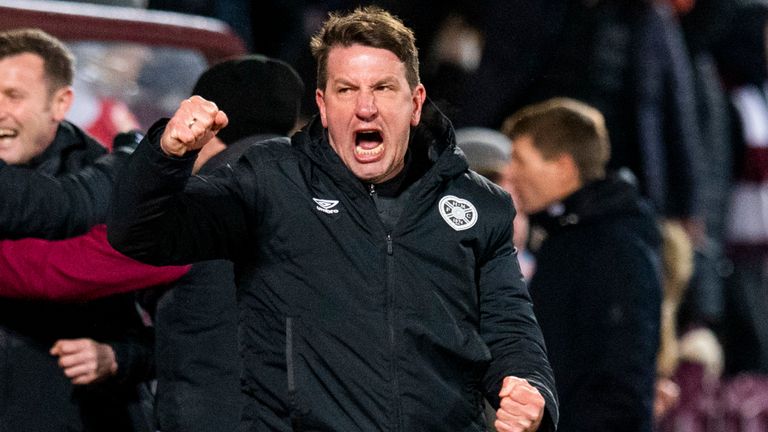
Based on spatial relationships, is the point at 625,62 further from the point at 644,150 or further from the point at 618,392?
the point at 618,392

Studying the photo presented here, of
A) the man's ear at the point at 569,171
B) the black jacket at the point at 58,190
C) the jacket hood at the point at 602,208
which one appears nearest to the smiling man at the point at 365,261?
the black jacket at the point at 58,190

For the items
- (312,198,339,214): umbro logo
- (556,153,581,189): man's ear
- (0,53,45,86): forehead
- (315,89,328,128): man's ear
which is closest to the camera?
(312,198,339,214): umbro logo

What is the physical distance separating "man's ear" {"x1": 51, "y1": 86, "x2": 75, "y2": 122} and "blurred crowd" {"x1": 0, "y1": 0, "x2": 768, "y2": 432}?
2015 mm

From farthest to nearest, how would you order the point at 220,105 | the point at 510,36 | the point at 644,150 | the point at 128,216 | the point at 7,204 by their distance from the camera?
the point at 644,150 → the point at 510,36 → the point at 220,105 → the point at 7,204 → the point at 128,216

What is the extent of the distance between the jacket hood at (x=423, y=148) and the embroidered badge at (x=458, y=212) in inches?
2.5

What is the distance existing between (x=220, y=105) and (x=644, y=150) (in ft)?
15.6

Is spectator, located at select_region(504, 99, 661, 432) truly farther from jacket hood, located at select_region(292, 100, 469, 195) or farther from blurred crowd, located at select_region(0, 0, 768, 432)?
jacket hood, located at select_region(292, 100, 469, 195)

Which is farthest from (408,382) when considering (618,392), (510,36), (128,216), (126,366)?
(510,36)

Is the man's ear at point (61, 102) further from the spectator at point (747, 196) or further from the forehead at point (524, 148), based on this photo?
the spectator at point (747, 196)

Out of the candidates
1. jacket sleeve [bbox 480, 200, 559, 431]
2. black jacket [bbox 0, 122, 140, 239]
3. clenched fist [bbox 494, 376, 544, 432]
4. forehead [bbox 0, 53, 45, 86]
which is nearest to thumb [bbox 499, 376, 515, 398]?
clenched fist [bbox 494, 376, 544, 432]

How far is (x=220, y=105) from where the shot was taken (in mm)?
5250

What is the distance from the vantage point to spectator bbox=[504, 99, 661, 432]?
6.11 m

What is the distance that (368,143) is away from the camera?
4.30m

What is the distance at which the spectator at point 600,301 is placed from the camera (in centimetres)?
611
